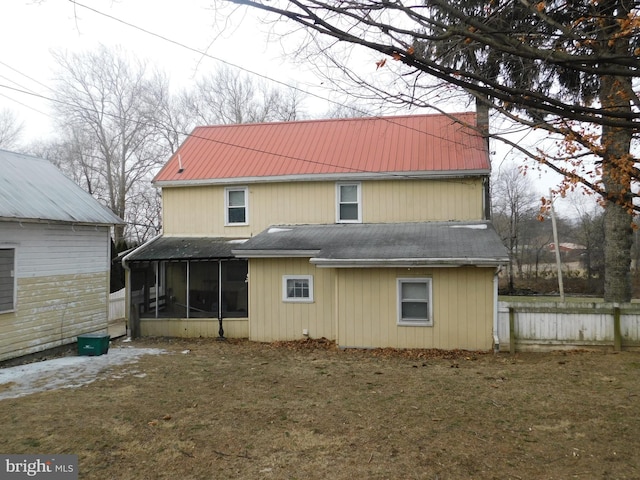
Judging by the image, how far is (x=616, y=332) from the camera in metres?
10.6

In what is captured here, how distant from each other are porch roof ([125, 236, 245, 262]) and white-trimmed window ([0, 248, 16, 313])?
12.8ft

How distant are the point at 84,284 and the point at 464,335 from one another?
410 inches

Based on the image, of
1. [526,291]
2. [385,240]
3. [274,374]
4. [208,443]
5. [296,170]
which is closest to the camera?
[208,443]

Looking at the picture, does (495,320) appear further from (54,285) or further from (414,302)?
(54,285)

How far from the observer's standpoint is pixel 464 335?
11.1m

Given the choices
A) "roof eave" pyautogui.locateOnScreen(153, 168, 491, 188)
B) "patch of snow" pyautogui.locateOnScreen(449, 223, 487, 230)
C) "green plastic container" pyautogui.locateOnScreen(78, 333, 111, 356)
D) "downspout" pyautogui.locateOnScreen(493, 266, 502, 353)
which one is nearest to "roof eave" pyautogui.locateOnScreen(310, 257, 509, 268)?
"downspout" pyautogui.locateOnScreen(493, 266, 502, 353)

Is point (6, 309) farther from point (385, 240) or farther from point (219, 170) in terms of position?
point (385, 240)

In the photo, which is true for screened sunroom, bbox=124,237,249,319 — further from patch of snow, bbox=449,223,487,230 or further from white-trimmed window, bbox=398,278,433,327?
patch of snow, bbox=449,223,487,230

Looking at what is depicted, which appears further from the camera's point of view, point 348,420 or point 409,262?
point 409,262

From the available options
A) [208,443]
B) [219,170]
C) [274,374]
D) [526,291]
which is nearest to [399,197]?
[219,170]

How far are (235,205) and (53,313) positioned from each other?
6.53m

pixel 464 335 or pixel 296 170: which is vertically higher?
pixel 296 170

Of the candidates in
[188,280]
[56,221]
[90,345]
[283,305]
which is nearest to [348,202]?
[283,305]

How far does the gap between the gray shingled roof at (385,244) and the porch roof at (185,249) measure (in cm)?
128
